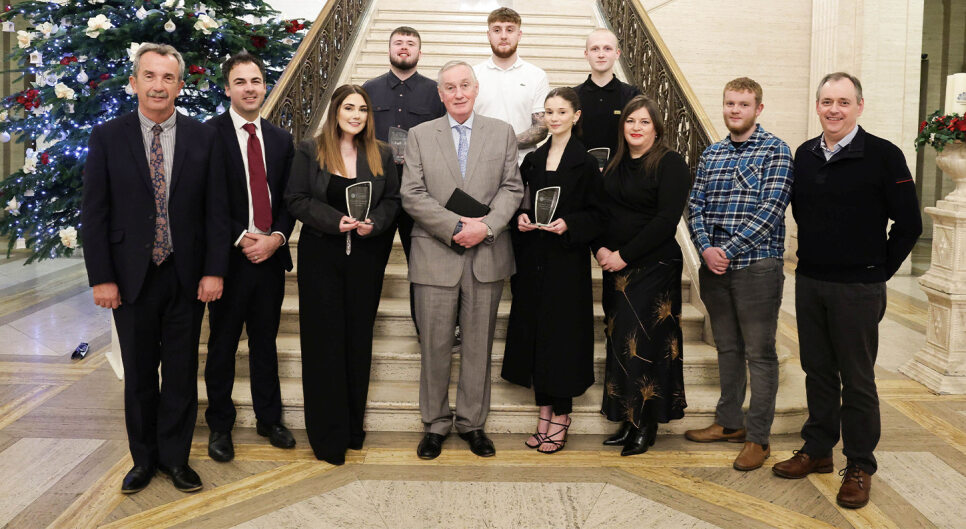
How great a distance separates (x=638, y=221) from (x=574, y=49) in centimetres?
553

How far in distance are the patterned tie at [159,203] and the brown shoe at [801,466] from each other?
2.97 m

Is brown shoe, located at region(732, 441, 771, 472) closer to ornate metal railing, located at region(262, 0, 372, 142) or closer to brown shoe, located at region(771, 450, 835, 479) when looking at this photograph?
brown shoe, located at region(771, 450, 835, 479)

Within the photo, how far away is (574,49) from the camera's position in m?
8.83

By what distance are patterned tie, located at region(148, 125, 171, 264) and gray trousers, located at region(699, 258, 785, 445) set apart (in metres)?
2.56

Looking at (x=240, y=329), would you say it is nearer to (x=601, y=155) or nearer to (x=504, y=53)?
(x=601, y=155)

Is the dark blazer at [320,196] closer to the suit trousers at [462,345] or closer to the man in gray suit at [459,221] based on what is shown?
the man in gray suit at [459,221]

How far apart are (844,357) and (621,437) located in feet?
3.85

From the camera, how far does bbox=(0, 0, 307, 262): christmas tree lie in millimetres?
6176

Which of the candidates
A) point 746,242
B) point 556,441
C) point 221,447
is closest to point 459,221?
point 556,441

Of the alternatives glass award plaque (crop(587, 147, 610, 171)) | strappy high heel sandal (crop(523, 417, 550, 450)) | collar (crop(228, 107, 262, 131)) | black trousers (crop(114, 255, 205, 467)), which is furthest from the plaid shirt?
black trousers (crop(114, 255, 205, 467))

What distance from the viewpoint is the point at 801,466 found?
368 cm

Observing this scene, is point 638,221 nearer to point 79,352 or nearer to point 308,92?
point 308,92

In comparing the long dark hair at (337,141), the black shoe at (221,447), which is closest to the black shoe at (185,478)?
the black shoe at (221,447)

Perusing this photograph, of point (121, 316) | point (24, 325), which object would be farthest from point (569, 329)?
point (24, 325)
